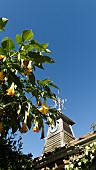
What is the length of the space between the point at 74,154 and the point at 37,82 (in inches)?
64.9

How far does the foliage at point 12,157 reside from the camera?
588 centimetres

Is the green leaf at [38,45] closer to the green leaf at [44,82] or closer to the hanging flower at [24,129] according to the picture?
the green leaf at [44,82]

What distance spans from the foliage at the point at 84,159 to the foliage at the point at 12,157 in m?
1.19

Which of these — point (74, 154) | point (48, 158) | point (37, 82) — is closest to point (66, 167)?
point (74, 154)

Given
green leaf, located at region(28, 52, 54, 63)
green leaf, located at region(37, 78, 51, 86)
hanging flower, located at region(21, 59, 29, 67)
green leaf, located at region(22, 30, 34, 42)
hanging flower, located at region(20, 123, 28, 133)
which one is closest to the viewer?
green leaf, located at region(22, 30, 34, 42)

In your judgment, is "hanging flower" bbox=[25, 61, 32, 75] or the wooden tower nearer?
"hanging flower" bbox=[25, 61, 32, 75]

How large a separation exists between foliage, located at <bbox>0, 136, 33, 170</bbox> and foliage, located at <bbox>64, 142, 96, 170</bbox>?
1188mm

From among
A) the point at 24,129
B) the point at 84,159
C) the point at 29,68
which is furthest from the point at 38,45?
the point at 84,159

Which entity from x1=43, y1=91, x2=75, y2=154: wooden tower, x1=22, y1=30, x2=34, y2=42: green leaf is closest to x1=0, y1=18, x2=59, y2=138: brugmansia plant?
x1=22, y1=30, x2=34, y2=42: green leaf

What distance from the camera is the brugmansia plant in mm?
4598

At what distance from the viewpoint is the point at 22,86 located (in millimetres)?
5184

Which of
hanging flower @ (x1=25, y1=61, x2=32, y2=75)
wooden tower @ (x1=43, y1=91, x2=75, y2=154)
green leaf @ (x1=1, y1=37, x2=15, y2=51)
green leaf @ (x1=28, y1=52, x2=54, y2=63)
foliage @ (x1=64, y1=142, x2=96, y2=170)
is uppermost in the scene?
wooden tower @ (x1=43, y1=91, x2=75, y2=154)

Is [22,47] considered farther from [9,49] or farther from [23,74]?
[23,74]

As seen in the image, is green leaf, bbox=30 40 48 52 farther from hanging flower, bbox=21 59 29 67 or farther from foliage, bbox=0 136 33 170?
foliage, bbox=0 136 33 170
